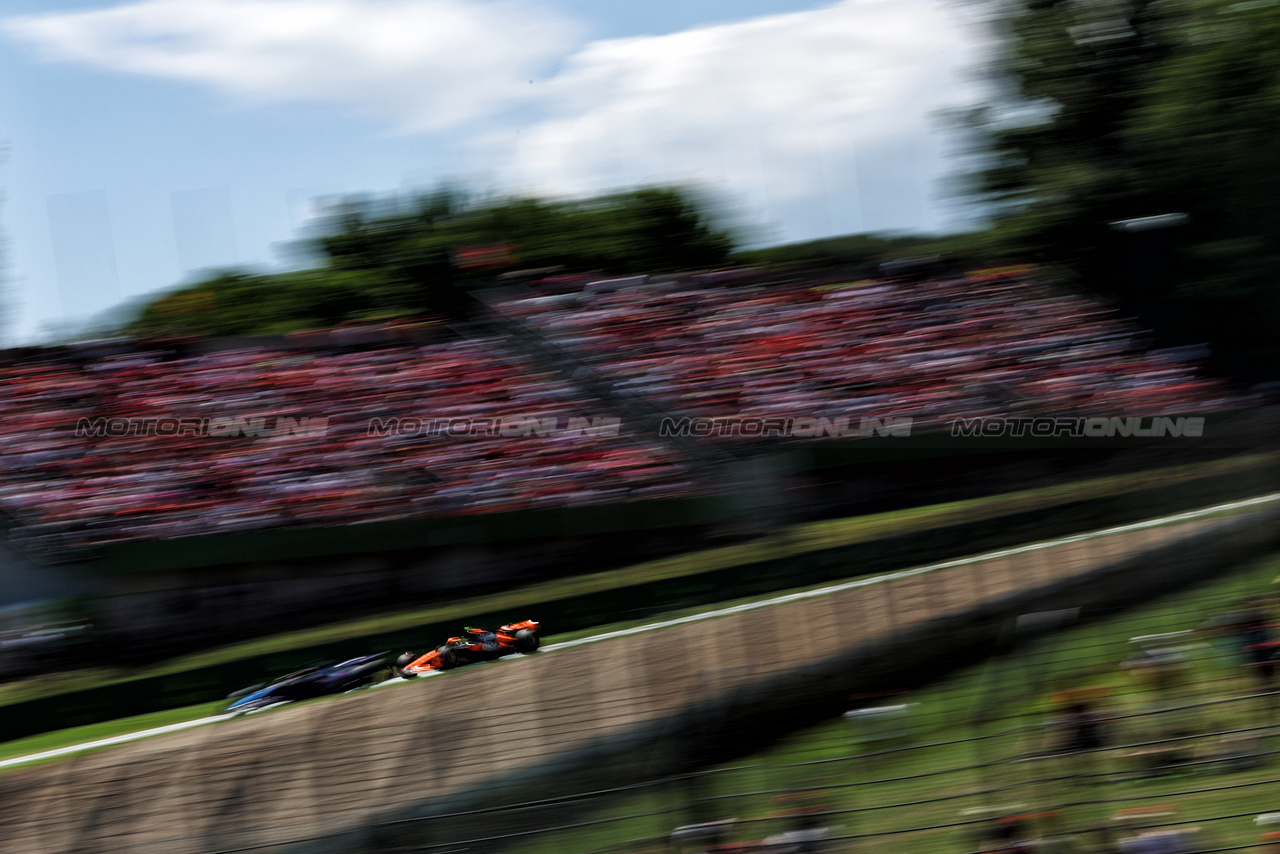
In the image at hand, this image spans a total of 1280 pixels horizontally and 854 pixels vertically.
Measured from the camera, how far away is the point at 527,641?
18.9 feet

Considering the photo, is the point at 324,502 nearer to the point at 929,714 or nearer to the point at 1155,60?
the point at 929,714

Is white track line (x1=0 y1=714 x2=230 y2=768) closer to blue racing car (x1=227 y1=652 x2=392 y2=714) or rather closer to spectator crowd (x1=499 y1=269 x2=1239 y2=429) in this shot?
blue racing car (x1=227 y1=652 x2=392 y2=714)

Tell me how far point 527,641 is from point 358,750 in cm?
117

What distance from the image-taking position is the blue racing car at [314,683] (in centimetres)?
558

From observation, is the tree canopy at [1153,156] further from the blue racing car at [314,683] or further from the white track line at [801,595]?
the blue racing car at [314,683]

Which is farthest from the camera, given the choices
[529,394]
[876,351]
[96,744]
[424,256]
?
[424,256]

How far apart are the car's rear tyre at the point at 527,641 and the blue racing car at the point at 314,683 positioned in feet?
2.22

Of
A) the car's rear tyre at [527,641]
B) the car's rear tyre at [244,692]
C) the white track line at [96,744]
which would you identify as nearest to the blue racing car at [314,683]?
the car's rear tyre at [244,692]

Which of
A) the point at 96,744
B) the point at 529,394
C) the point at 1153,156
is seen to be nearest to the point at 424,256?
the point at 529,394

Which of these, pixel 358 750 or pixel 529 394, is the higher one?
pixel 529 394

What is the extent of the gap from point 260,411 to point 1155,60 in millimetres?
11810

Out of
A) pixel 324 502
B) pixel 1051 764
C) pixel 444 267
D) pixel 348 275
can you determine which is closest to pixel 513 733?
pixel 1051 764

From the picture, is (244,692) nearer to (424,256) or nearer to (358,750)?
(358,750)

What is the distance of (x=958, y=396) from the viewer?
8.79 m
